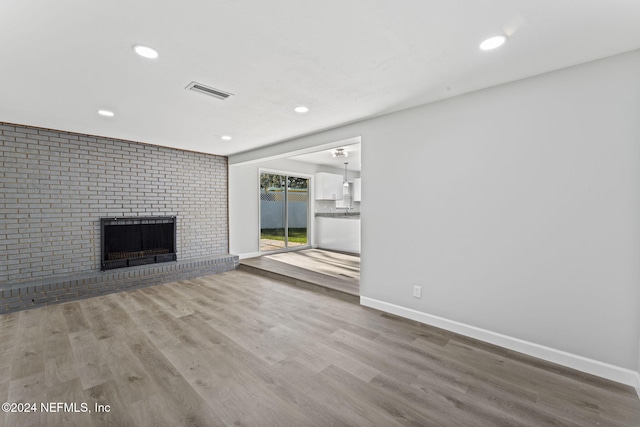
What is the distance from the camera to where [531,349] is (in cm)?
231

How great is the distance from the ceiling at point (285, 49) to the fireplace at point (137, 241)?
2039 mm

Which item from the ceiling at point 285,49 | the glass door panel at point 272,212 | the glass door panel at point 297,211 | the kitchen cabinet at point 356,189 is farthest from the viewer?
the kitchen cabinet at point 356,189

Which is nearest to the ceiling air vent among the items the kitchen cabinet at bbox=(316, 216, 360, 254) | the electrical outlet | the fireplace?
the electrical outlet

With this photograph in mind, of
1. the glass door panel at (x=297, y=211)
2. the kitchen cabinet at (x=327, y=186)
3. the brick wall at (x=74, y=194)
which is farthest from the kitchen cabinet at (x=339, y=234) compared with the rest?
the brick wall at (x=74, y=194)

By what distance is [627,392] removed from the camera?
1.86 metres

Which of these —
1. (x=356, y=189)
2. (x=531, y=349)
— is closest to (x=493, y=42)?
(x=531, y=349)

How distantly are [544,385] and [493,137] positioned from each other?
1982mm

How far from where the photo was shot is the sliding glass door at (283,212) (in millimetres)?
6738

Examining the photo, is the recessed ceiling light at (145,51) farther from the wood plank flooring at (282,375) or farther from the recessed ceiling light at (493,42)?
the wood plank flooring at (282,375)

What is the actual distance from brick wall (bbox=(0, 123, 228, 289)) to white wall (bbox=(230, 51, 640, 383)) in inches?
158

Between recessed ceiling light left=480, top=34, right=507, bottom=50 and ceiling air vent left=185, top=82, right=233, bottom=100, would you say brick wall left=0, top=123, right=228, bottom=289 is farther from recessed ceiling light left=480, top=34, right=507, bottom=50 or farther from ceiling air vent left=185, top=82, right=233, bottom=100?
recessed ceiling light left=480, top=34, right=507, bottom=50

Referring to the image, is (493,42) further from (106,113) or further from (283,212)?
(283,212)

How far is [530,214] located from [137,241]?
218 inches

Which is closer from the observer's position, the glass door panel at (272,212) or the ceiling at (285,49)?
the ceiling at (285,49)
